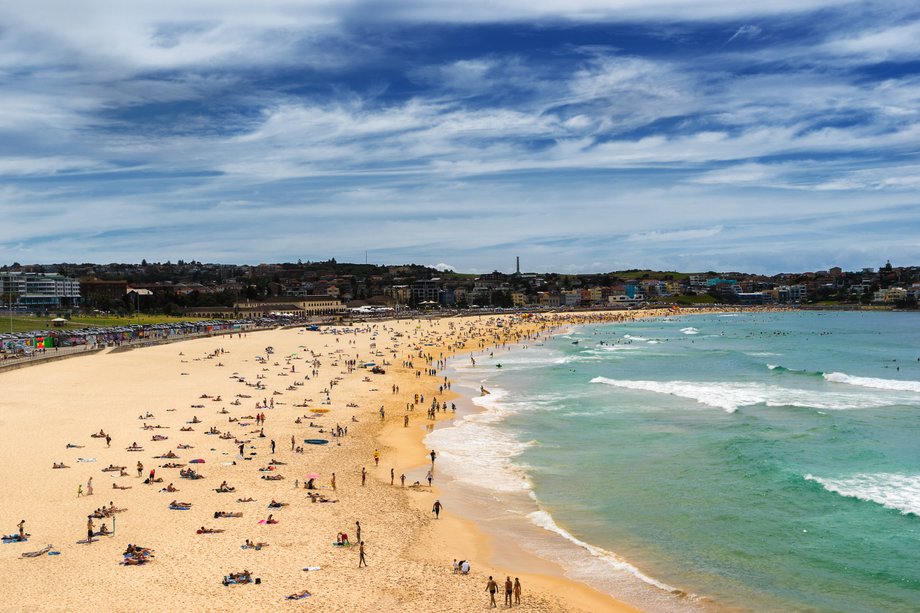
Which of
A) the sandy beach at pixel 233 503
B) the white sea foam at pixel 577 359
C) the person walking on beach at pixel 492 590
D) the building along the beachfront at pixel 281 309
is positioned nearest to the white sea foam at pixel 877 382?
the white sea foam at pixel 577 359

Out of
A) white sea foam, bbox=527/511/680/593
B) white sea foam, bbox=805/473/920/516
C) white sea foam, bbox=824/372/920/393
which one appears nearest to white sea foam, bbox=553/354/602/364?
white sea foam, bbox=824/372/920/393

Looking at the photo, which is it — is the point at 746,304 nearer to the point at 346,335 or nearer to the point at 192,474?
the point at 346,335

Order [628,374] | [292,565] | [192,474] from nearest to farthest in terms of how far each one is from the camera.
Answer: [292,565] → [192,474] → [628,374]

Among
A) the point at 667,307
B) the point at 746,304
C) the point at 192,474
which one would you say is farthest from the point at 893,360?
the point at 746,304

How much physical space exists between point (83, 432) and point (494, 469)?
14.5 m

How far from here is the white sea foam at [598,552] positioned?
45.4ft

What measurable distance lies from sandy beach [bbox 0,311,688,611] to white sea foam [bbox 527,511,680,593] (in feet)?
3.96

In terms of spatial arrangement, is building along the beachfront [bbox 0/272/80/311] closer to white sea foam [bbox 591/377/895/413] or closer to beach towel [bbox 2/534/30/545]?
white sea foam [bbox 591/377/895/413]

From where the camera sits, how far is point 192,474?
65.9 ft

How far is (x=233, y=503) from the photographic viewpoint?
58.7ft

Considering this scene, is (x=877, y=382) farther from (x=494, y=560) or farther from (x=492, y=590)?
(x=492, y=590)

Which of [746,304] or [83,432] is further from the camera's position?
[746,304]

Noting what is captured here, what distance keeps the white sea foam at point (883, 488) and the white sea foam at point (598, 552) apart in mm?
7527

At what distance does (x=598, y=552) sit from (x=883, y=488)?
29.9 feet
